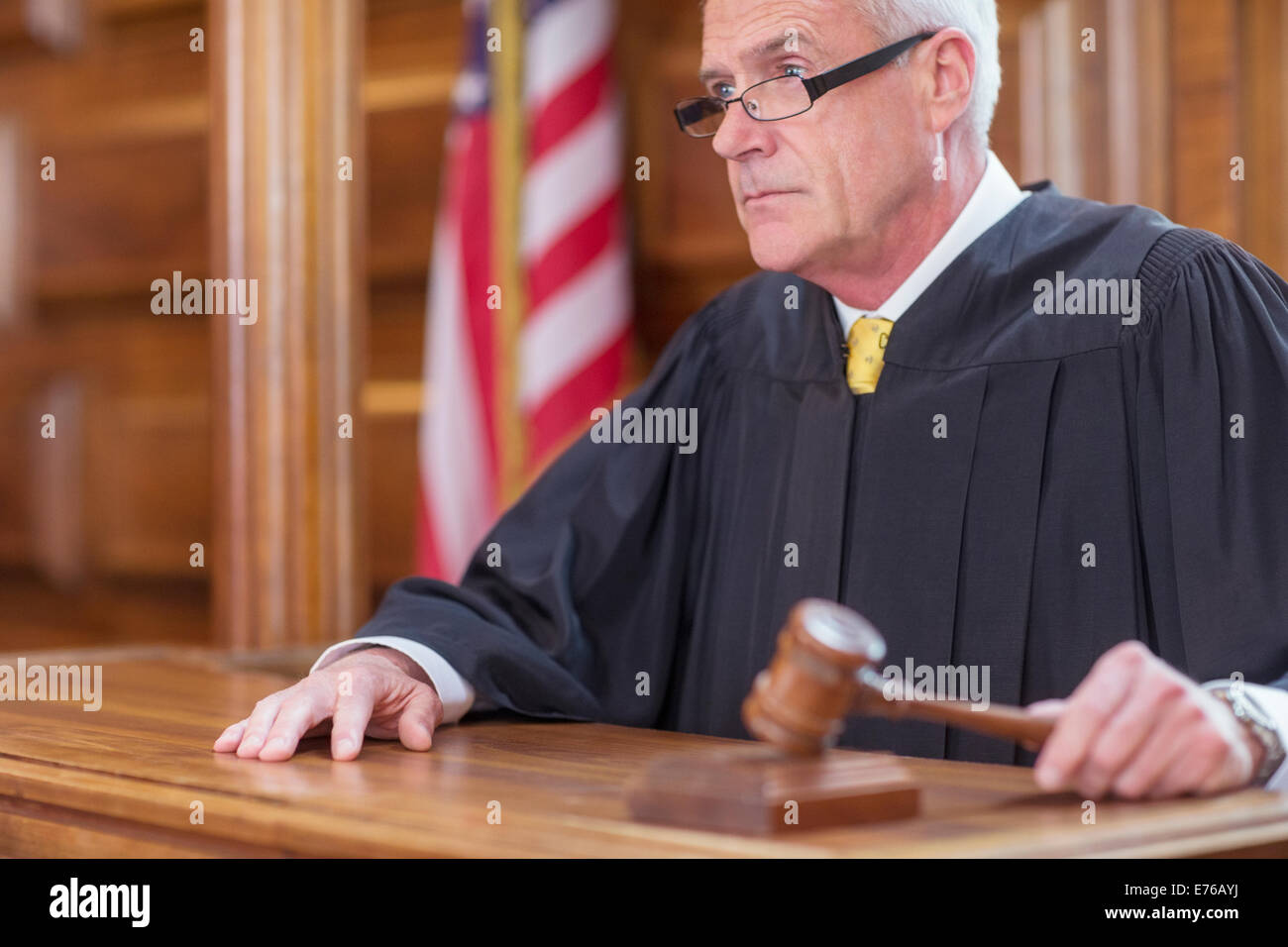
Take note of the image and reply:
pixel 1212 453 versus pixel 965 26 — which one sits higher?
pixel 965 26

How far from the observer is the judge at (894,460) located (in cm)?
167

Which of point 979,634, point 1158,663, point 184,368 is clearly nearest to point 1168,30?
point 979,634

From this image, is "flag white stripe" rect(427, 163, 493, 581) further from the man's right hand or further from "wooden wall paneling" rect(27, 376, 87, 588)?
"wooden wall paneling" rect(27, 376, 87, 588)

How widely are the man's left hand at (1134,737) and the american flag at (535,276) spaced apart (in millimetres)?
2392

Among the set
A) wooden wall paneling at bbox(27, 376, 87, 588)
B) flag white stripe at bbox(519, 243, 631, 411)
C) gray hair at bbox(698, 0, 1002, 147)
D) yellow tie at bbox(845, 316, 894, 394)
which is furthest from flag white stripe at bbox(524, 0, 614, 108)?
wooden wall paneling at bbox(27, 376, 87, 588)

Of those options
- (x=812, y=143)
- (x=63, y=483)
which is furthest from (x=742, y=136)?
(x=63, y=483)

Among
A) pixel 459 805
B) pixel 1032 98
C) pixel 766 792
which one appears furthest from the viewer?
pixel 1032 98

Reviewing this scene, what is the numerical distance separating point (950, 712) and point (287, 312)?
2.48 m

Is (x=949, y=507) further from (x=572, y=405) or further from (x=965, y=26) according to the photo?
(x=572, y=405)

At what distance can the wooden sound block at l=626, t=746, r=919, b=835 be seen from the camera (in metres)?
1.08

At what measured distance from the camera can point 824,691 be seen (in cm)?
110

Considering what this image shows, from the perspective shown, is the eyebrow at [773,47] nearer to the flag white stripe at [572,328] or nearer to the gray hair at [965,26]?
the gray hair at [965,26]
